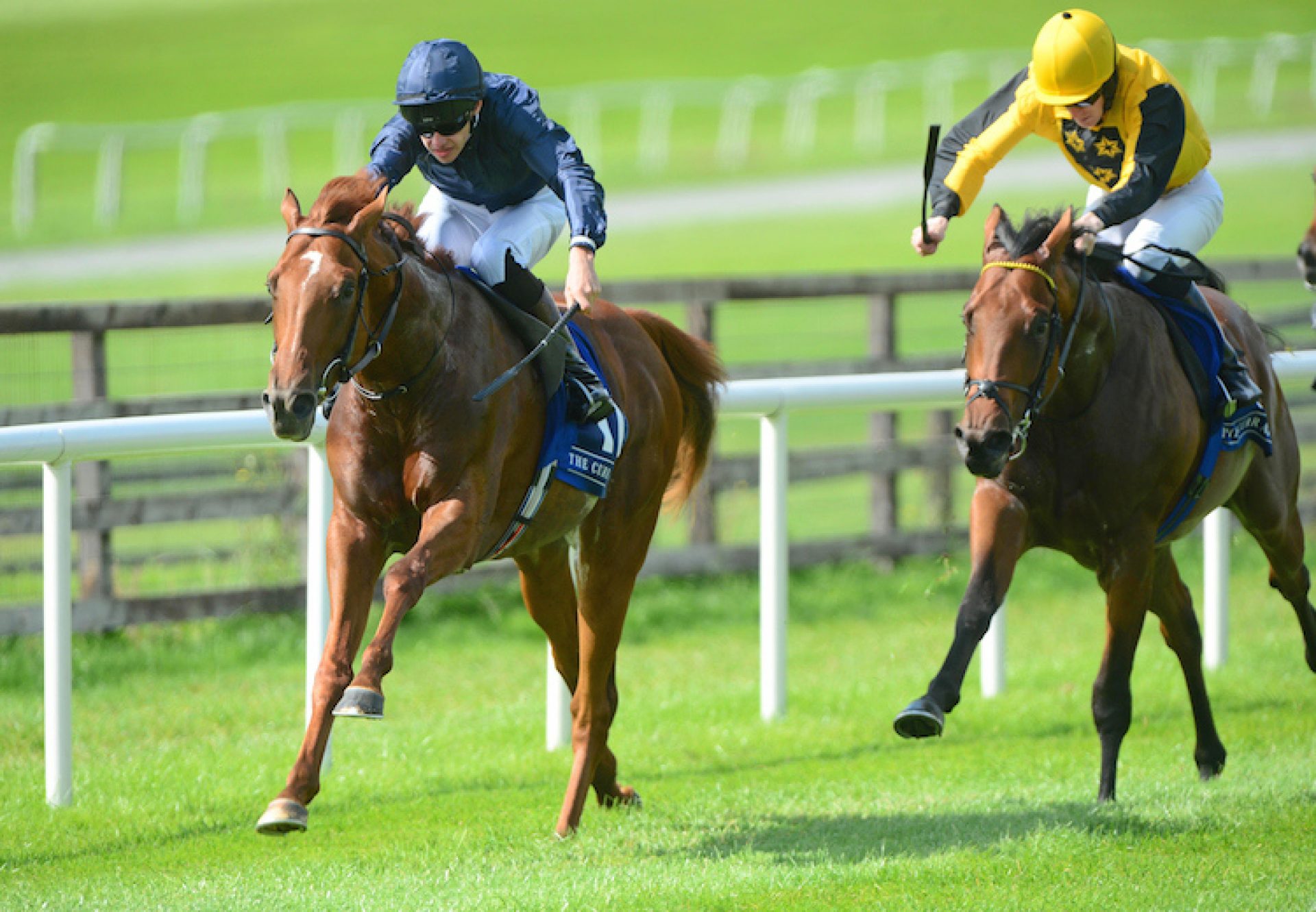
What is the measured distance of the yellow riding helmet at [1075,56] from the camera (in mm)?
5402

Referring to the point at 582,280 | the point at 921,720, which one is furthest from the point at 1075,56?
the point at 921,720

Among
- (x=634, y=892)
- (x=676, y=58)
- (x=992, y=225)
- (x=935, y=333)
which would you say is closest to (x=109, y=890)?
(x=634, y=892)

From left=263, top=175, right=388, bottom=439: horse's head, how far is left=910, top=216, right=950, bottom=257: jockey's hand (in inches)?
75.1

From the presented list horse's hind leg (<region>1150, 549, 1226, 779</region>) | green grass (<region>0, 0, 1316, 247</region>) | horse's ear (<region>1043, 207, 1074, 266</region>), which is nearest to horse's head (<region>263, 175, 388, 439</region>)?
horse's ear (<region>1043, 207, 1074, 266</region>)

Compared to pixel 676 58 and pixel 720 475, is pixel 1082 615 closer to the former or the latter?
pixel 720 475

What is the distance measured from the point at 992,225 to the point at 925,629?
3.90 metres

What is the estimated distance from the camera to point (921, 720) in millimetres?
4637

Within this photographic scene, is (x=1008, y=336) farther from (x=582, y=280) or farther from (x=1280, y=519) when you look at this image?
(x=1280, y=519)

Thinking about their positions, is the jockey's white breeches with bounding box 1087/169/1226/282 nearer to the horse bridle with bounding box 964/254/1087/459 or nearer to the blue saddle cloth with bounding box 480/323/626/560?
the horse bridle with bounding box 964/254/1087/459

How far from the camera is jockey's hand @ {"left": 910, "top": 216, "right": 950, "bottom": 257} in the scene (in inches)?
215

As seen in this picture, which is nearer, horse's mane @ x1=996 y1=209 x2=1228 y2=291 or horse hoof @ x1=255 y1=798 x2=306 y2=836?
horse hoof @ x1=255 y1=798 x2=306 y2=836

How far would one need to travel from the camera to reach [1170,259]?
229 inches

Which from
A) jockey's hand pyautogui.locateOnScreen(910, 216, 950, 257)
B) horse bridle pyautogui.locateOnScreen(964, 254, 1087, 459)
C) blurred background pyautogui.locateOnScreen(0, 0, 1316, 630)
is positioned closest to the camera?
horse bridle pyautogui.locateOnScreen(964, 254, 1087, 459)

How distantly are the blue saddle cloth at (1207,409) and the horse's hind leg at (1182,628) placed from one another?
0.40 m
